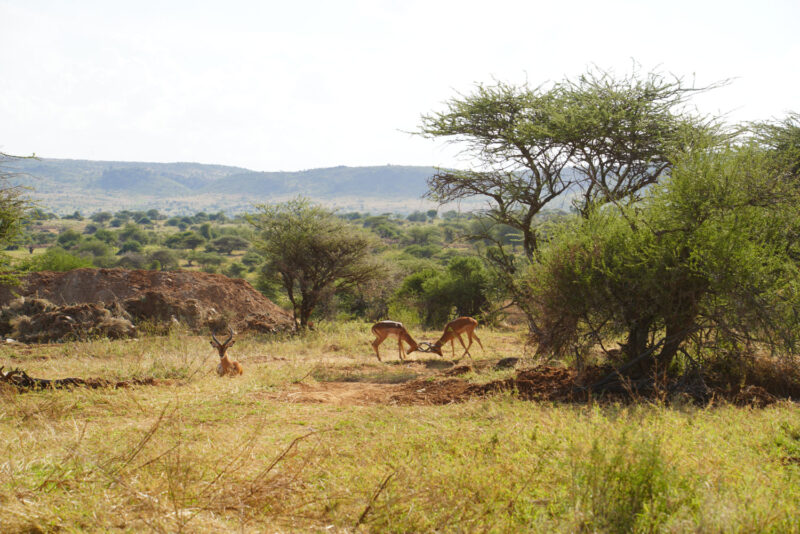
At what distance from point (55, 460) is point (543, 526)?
3.94 m

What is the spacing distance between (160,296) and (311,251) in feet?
16.5

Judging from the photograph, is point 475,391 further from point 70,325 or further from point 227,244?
point 227,244

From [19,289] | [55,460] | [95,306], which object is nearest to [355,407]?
[55,460]

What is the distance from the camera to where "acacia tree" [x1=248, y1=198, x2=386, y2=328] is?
60.4ft

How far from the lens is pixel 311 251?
61.0 ft

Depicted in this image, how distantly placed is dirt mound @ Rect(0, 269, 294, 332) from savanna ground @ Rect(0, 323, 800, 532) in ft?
32.2

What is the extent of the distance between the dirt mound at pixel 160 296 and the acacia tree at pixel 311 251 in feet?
4.97

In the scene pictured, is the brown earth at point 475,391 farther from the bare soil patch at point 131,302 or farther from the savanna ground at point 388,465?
the bare soil patch at point 131,302

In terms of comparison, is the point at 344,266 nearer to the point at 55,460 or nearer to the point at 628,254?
the point at 628,254

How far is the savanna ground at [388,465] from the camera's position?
372cm

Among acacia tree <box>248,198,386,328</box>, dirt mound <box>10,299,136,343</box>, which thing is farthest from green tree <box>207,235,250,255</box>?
dirt mound <box>10,299,136,343</box>

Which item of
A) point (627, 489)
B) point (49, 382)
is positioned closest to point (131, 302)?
point (49, 382)

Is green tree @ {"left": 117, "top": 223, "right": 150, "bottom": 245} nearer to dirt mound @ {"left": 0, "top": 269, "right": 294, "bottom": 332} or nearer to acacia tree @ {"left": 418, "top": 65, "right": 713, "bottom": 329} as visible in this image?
dirt mound @ {"left": 0, "top": 269, "right": 294, "bottom": 332}

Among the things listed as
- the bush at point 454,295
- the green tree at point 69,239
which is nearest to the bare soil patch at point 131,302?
the bush at point 454,295
